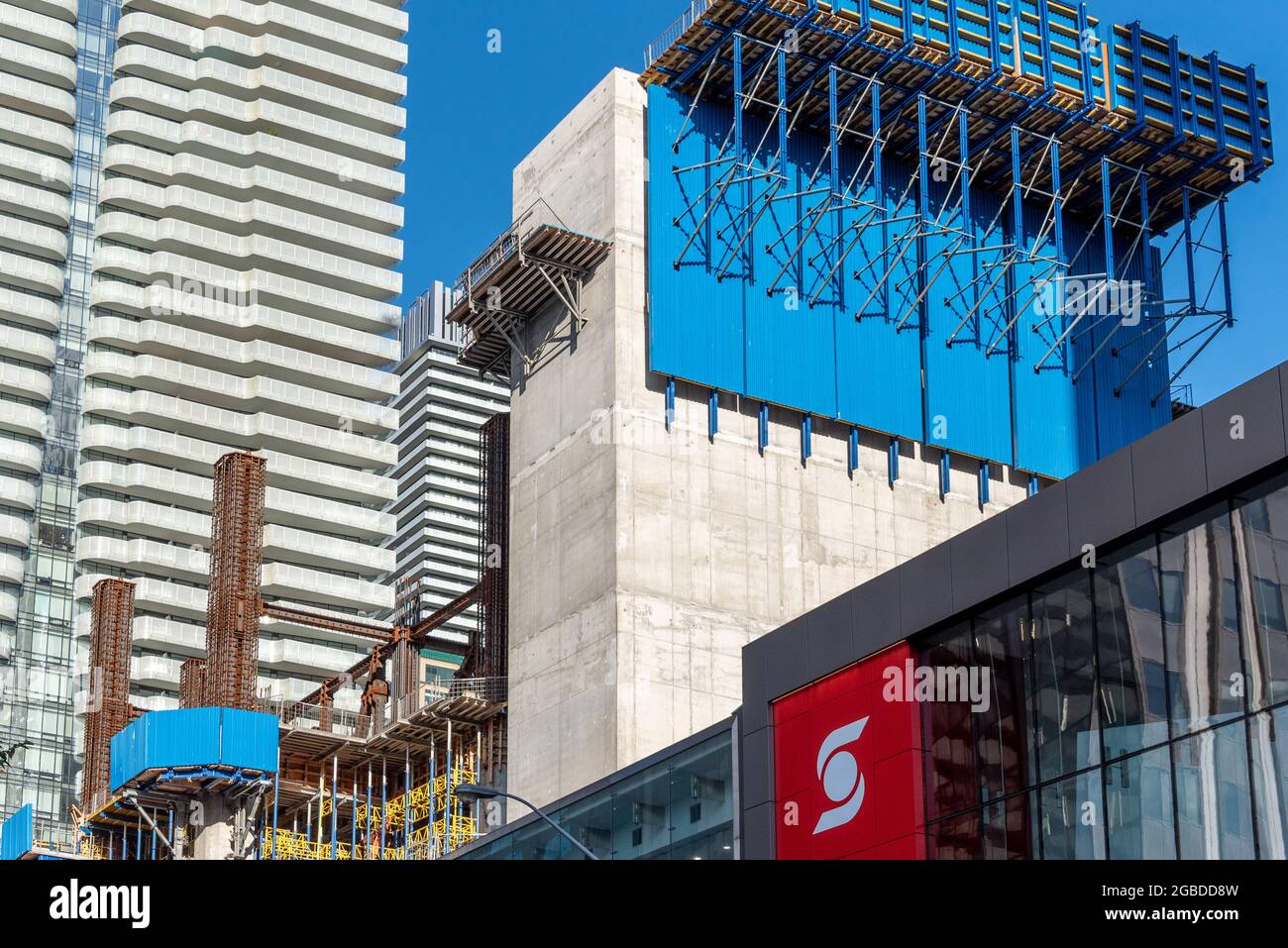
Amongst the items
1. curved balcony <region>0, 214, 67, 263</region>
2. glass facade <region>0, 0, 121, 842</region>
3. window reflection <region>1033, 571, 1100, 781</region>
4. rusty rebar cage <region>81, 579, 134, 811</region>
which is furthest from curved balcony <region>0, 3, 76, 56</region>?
window reflection <region>1033, 571, 1100, 781</region>

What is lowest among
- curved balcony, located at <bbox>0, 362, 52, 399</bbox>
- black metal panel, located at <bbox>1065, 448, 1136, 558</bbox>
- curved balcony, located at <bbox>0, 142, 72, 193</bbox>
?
black metal panel, located at <bbox>1065, 448, 1136, 558</bbox>

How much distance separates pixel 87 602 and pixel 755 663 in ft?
330

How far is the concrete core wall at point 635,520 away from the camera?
243 feet

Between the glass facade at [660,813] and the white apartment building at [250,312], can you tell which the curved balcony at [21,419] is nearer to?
the white apartment building at [250,312]

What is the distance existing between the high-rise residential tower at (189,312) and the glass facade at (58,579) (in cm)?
18

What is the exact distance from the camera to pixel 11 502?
14012 centimetres

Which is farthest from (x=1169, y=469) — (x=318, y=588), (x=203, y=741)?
(x=318, y=588)

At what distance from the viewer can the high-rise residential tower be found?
463ft

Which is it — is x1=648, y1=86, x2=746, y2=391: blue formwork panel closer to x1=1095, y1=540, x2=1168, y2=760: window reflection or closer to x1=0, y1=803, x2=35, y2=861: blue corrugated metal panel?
x1=1095, y1=540, x2=1168, y2=760: window reflection

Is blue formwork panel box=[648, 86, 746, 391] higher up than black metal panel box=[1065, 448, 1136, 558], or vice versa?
blue formwork panel box=[648, 86, 746, 391]

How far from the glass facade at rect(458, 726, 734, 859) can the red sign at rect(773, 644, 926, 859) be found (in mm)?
3053

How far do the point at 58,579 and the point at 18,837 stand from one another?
41.7m

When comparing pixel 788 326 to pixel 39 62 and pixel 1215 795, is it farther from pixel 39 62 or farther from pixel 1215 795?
pixel 39 62
